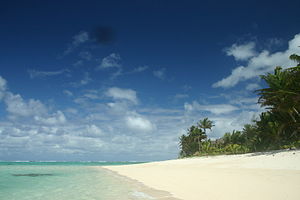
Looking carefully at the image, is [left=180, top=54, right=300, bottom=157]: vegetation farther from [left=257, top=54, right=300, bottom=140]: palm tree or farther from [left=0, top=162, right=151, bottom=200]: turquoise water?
[left=0, top=162, right=151, bottom=200]: turquoise water

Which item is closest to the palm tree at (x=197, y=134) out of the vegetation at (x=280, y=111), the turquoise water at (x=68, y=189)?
the vegetation at (x=280, y=111)

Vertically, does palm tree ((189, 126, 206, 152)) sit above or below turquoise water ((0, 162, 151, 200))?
above

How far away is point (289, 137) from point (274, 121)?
3.13 meters

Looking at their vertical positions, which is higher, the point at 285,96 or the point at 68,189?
the point at 285,96

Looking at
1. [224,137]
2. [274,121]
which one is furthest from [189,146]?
[274,121]

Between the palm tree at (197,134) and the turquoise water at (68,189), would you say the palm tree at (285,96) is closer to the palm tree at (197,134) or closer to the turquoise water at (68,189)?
the turquoise water at (68,189)

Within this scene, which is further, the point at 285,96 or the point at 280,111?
the point at 280,111

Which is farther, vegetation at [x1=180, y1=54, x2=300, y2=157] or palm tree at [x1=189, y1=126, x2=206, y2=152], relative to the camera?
palm tree at [x1=189, y1=126, x2=206, y2=152]

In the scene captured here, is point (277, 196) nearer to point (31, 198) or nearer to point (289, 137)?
point (31, 198)

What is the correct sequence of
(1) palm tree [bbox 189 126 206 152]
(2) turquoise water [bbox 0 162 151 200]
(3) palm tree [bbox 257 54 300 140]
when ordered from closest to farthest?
(2) turquoise water [bbox 0 162 151 200] → (3) palm tree [bbox 257 54 300 140] → (1) palm tree [bbox 189 126 206 152]

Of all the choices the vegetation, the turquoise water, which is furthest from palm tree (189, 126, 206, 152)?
the turquoise water

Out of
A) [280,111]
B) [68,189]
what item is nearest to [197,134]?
[280,111]

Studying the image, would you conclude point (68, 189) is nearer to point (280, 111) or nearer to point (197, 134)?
point (280, 111)

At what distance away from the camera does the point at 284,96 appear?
27.3 m
